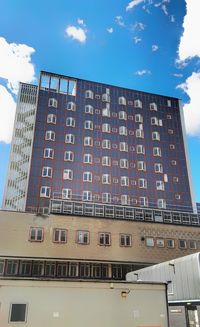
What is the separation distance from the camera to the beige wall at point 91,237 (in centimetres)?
4053

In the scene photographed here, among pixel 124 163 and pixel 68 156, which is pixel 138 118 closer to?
pixel 124 163

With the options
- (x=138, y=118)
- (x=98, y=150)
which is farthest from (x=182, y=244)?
(x=138, y=118)

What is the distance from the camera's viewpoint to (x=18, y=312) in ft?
54.1

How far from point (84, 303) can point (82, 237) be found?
25.8 metres

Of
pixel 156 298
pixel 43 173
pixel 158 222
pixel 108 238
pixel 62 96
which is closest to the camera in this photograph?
pixel 156 298

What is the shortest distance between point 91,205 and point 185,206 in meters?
22.3

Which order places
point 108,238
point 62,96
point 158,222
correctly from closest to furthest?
point 108,238 < point 158,222 < point 62,96

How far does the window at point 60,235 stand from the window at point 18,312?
25.4 m

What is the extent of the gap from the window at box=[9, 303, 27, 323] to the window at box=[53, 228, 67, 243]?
83.3ft

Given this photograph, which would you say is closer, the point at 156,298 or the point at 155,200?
the point at 156,298

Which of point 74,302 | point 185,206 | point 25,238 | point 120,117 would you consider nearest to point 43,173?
point 25,238

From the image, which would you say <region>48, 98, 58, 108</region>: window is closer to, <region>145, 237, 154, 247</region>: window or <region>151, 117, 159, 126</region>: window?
<region>151, 117, 159, 126</region>: window

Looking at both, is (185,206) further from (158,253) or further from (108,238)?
(108,238)

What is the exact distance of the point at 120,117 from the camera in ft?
221
